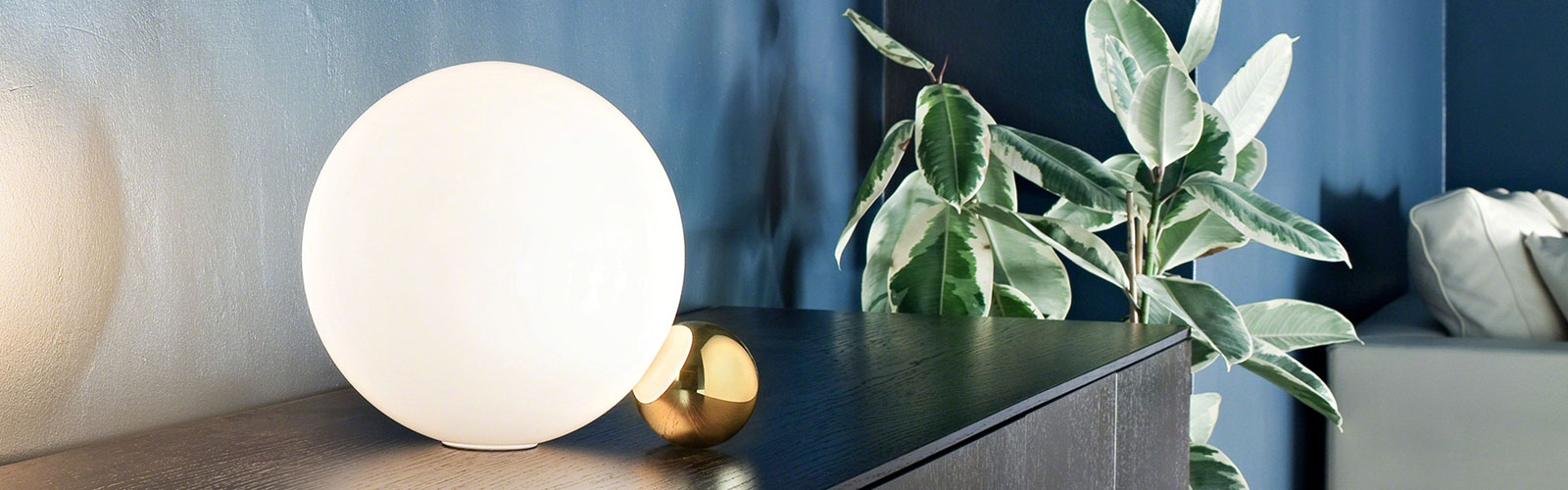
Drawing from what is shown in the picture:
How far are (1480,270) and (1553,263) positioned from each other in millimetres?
126

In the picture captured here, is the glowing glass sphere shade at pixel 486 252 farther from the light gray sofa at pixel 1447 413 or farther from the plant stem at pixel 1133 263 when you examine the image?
the light gray sofa at pixel 1447 413

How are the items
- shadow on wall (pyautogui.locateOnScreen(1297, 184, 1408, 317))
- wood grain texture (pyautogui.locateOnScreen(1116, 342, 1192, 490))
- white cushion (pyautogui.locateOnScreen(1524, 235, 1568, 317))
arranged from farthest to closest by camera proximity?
shadow on wall (pyautogui.locateOnScreen(1297, 184, 1408, 317)), white cushion (pyautogui.locateOnScreen(1524, 235, 1568, 317)), wood grain texture (pyautogui.locateOnScreen(1116, 342, 1192, 490))

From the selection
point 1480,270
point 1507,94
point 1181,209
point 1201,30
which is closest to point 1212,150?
point 1181,209

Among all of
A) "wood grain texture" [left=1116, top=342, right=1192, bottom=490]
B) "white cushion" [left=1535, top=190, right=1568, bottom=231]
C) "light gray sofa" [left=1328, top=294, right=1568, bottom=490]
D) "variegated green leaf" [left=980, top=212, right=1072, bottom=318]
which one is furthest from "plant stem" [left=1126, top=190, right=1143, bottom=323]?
"white cushion" [left=1535, top=190, right=1568, bottom=231]

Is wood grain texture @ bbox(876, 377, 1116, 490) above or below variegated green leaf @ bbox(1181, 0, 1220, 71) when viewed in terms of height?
below

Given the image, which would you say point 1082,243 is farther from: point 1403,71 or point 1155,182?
point 1403,71

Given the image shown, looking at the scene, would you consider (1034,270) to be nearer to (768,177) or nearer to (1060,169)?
(1060,169)

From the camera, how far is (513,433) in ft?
2.05

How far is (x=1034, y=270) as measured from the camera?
5.16 feet

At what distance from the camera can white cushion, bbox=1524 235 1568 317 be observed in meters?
2.23

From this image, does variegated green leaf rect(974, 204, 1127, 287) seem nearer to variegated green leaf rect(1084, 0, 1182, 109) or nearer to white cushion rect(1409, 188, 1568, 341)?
variegated green leaf rect(1084, 0, 1182, 109)

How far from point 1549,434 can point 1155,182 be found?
111 cm

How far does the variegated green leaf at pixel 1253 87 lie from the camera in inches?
65.6

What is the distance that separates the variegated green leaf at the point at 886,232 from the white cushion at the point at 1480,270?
1.36 meters
